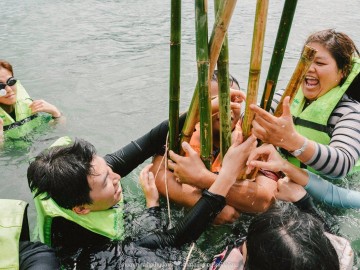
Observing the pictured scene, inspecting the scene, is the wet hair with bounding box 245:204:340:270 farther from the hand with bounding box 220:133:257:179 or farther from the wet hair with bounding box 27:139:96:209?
the wet hair with bounding box 27:139:96:209

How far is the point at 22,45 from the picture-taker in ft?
28.0

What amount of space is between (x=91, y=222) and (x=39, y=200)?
370 mm

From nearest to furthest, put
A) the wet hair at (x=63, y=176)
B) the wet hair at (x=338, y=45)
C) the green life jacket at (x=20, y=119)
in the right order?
the wet hair at (x=63, y=176) → the wet hair at (x=338, y=45) → the green life jacket at (x=20, y=119)

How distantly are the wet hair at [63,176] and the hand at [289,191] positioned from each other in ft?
4.19

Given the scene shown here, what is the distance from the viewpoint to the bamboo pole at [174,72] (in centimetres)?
200

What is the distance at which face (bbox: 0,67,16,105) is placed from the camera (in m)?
4.44

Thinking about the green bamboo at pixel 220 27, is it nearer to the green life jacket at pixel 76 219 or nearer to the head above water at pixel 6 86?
the green life jacket at pixel 76 219

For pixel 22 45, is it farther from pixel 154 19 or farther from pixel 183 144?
pixel 183 144

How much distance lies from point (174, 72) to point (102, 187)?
877mm

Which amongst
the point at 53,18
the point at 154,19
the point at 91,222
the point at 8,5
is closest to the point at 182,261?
the point at 91,222

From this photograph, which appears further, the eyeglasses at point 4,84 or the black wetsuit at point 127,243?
the eyeglasses at point 4,84

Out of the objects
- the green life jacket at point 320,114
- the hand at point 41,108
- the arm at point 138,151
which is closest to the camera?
the green life jacket at point 320,114

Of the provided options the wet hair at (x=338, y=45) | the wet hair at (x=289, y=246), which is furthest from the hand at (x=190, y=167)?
the wet hair at (x=338, y=45)

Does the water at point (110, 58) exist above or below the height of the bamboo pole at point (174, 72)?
below
